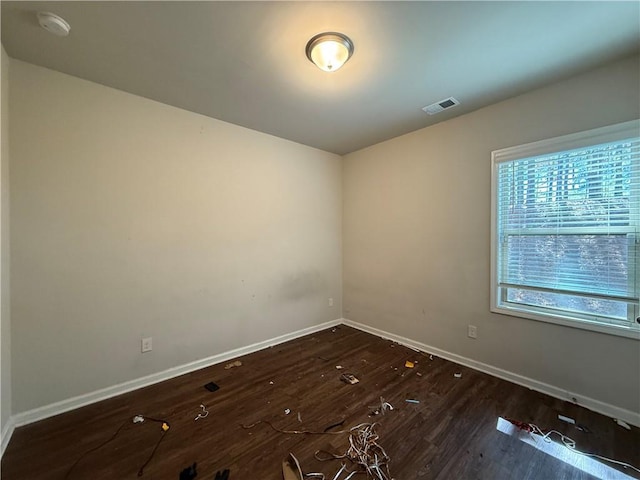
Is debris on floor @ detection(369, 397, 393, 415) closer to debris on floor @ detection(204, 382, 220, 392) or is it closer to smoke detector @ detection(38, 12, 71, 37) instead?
debris on floor @ detection(204, 382, 220, 392)

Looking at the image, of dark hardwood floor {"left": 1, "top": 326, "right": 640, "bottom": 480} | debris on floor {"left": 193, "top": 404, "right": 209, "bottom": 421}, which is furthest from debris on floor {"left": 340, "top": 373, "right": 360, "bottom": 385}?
debris on floor {"left": 193, "top": 404, "right": 209, "bottom": 421}

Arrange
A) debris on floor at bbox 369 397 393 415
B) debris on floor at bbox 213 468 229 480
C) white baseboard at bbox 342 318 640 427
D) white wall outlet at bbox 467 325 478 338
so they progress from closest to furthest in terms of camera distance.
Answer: debris on floor at bbox 213 468 229 480, white baseboard at bbox 342 318 640 427, debris on floor at bbox 369 397 393 415, white wall outlet at bbox 467 325 478 338

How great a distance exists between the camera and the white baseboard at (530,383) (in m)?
1.91

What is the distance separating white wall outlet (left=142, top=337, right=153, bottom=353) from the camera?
2.37 m

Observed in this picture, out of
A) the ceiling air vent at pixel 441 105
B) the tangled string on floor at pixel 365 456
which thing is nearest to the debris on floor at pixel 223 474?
the tangled string on floor at pixel 365 456

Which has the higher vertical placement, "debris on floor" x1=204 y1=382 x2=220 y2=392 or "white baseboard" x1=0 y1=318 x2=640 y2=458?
"white baseboard" x1=0 y1=318 x2=640 y2=458

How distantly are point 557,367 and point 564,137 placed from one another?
1960 mm

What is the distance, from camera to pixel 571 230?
84.3 inches

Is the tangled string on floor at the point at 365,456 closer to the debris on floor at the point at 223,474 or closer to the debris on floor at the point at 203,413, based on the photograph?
the debris on floor at the point at 223,474

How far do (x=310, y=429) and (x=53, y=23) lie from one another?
3.08 meters

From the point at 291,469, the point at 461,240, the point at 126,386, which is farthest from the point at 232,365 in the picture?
the point at 461,240

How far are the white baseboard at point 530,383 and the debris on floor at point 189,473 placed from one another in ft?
8.33

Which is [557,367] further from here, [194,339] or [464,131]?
[194,339]

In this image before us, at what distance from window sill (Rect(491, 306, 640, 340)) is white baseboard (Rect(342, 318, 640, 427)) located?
21.8 inches
